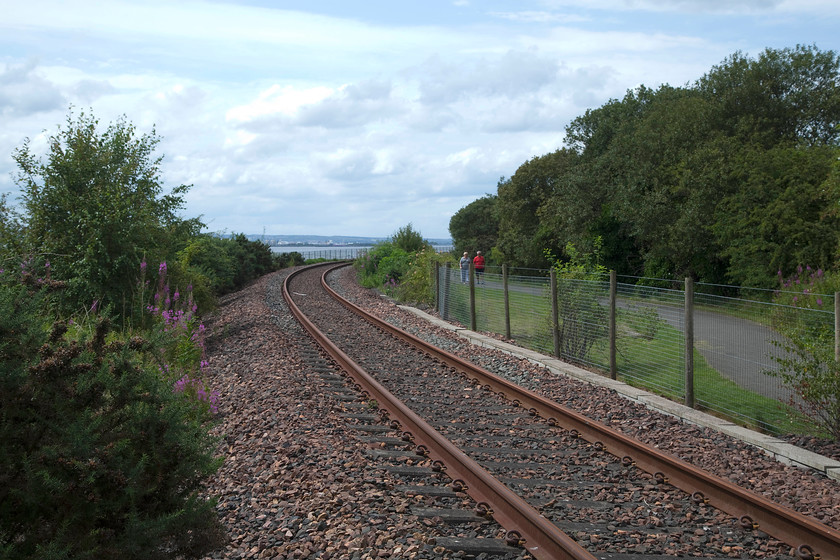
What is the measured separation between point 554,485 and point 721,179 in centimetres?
2805

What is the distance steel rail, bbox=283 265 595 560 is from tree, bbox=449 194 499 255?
223ft

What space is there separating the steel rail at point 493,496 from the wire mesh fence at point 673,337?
3.69 m

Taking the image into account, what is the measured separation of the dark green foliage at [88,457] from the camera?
12.2 feet

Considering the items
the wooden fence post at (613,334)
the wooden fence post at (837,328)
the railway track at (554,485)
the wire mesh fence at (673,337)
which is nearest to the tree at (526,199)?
the wire mesh fence at (673,337)

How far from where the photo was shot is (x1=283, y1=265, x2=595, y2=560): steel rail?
479 cm

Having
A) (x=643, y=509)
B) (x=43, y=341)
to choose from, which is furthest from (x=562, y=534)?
(x=43, y=341)

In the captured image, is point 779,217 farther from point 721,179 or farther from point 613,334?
point 613,334

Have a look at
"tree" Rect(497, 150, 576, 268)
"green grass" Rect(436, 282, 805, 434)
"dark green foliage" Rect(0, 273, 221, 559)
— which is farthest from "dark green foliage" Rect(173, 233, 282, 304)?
"tree" Rect(497, 150, 576, 268)

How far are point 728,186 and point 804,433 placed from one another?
25.5 meters

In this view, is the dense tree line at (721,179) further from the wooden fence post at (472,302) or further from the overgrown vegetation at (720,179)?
the wooden fence post at (472,302)

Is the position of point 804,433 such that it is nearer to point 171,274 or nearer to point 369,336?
point 369,336

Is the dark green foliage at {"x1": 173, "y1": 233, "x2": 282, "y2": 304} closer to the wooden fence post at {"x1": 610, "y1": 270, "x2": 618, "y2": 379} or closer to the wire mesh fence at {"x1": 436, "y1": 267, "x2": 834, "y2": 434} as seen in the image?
the wire mesh fence at {"x1": 436, "y1": 267, "x2": 834, "y2": 434}

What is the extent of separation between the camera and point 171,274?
17.5m

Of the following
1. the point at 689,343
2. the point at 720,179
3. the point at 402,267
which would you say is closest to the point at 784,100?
the point at 720,179
